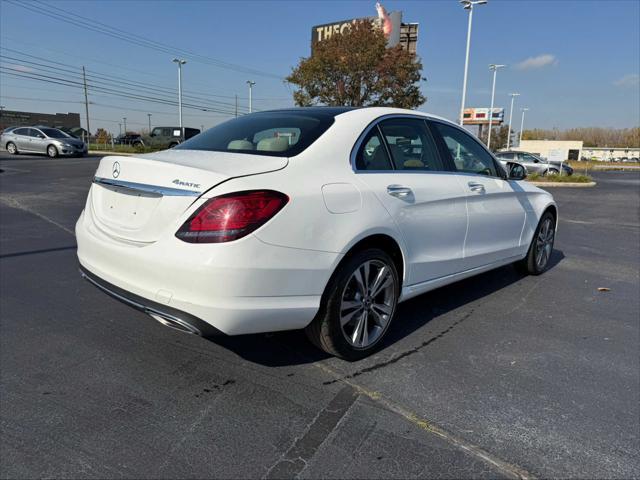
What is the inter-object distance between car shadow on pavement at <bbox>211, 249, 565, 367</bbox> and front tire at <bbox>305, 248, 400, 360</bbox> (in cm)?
23

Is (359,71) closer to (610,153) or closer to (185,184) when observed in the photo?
(185,184)

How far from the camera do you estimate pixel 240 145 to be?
308 cm

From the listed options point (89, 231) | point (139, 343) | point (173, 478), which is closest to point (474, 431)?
point (173, 478)

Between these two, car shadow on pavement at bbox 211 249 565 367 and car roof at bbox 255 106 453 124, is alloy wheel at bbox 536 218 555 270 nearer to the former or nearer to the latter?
car shadow on pavement at bbox 211 249 565 367

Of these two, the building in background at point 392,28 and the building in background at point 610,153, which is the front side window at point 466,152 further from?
the building in background at point 610,153

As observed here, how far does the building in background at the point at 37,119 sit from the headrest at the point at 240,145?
7394cm

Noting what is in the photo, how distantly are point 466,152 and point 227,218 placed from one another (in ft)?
8.87

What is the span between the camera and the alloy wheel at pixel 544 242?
5.30 meters

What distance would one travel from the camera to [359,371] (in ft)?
9.64

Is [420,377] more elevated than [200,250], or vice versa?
[200,250]

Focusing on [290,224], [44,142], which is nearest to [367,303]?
[290,224]

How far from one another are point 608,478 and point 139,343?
282 centimetres

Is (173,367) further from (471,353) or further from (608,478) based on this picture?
(608,478)

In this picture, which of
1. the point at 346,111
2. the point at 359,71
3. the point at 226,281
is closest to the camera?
the point at 226,281
